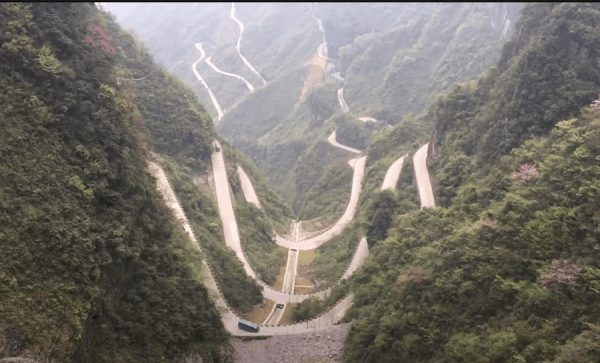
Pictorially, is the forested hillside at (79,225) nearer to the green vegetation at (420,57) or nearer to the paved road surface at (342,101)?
the green vegetation at (420,57)

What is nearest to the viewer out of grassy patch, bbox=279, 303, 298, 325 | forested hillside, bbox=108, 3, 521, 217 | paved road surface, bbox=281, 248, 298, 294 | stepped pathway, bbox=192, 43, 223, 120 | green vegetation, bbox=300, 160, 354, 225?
grassy patch, bbox=279, 303, 298, 325

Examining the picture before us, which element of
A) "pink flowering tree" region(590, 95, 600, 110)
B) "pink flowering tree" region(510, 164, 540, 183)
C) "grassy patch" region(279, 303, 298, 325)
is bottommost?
"grassy patch" region(279, 303, 298, 325)

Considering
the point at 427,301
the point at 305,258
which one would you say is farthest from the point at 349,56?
the point at 427,301

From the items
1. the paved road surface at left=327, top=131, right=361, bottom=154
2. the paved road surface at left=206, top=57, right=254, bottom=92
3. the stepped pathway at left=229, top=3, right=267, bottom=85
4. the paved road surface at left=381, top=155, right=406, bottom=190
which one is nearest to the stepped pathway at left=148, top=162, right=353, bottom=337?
the paved road surface at left=381, top=155, right=406, bottom=190

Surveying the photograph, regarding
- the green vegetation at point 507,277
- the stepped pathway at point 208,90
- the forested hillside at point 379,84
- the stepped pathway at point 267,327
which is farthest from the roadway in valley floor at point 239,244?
the stepped pathway at point 208,90

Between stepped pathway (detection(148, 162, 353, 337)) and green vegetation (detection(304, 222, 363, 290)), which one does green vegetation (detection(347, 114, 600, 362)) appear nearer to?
stepped pathway (detection(148, 162, 353, 337))

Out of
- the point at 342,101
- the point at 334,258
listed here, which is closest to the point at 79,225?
the point at 334,258

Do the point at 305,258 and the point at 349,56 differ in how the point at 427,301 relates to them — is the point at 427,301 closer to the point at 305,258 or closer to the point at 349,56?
the point at 305,258
